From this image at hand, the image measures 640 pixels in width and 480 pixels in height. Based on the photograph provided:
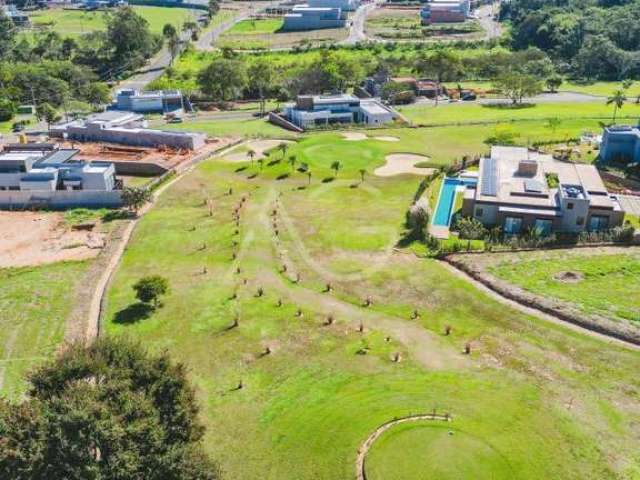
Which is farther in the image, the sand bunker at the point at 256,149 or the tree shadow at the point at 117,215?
the sand bunker at the point at 256,149

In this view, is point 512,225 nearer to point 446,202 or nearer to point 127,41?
point 446,202

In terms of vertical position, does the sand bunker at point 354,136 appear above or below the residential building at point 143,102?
below

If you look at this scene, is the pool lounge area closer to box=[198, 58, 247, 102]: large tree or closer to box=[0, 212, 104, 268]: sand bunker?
box=[0, 212, 104, 268]: sand bunker

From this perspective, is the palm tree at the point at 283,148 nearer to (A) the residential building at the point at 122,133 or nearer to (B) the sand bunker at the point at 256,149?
(B) the sand bunker at the point at 256,149

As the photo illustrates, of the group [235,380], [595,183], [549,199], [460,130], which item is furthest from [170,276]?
[460,130]

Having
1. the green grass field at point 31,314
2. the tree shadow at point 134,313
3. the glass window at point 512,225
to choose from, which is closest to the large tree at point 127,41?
the green grass field at point 31,314

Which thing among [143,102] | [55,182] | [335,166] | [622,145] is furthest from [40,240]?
[622,145]
